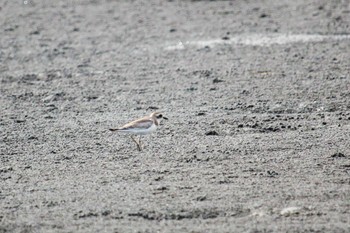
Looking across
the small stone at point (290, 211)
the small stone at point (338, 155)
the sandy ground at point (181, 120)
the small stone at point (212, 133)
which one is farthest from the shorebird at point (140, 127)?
the small stone at point (290, 211)

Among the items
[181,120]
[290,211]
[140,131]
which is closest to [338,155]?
[290,211]

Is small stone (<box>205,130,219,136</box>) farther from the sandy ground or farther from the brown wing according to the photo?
the brown wing

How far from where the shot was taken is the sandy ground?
22.6 ft

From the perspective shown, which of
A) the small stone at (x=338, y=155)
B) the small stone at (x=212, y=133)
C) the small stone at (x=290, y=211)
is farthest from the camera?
the small stone at (x=212, y=133)

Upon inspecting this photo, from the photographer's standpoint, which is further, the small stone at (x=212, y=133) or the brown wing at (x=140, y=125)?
the small stone at (x=212, y=133)

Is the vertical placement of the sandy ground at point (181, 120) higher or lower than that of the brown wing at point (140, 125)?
lower

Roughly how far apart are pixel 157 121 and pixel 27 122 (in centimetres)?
161

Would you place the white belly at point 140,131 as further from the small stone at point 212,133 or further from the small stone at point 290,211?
the small stone at point 290,211

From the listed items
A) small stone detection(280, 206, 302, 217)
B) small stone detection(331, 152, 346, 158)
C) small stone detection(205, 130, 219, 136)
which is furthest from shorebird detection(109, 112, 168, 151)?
small stone detection(280, 206, 302, 217)

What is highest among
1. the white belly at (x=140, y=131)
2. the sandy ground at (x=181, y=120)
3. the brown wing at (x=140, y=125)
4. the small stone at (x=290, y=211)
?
the brown wing at (x=140, y=125)

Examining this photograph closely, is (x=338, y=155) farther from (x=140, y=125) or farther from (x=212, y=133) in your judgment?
(x=140, y=125)

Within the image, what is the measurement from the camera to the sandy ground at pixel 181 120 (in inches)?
271

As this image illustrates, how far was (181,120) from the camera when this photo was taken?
381 inches

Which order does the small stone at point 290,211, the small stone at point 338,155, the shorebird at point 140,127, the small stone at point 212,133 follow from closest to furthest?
the small stone at point 290,211 < the small stone at point 338,155 < the shorebird at point 140,127 < the small stone at point 212,133
